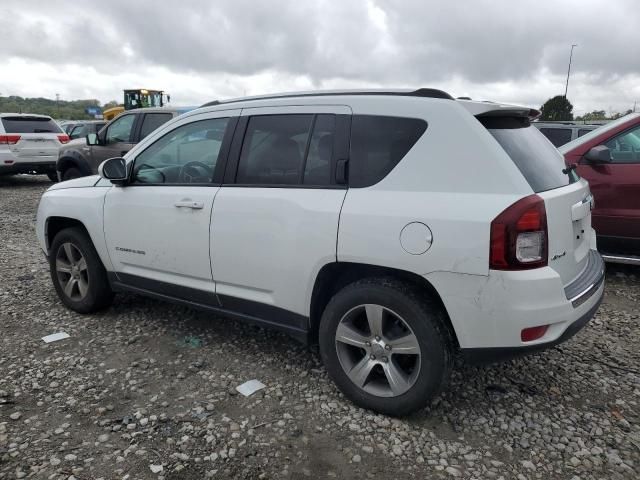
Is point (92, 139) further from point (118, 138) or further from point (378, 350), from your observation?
point (378, 350)

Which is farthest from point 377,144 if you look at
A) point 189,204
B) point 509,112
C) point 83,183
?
point 83,183

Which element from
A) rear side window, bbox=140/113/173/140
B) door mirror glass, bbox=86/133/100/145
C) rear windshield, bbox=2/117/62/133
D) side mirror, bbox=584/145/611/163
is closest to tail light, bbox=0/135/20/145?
rear windshield, bbox=2/117/62/133

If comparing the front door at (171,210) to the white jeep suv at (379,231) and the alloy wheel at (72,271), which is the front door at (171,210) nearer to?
the white jeep suv at (379,231)

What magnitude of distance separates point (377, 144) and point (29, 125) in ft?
40.4

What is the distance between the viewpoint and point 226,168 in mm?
3432

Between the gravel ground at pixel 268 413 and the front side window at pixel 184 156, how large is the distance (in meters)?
1.24

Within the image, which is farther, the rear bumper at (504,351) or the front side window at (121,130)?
the front side window at (121,130)

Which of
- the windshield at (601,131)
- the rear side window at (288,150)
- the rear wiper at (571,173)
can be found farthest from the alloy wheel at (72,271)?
the windshield at (601,131)

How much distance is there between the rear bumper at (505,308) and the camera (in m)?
2.47

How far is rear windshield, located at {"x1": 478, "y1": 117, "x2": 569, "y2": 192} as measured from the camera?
2.67 m

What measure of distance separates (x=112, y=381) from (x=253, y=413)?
103 centimetres

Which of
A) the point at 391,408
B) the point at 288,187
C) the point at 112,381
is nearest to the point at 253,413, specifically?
the point at 391,408

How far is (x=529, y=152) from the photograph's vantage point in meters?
2.85

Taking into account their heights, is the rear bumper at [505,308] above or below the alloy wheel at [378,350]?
above
